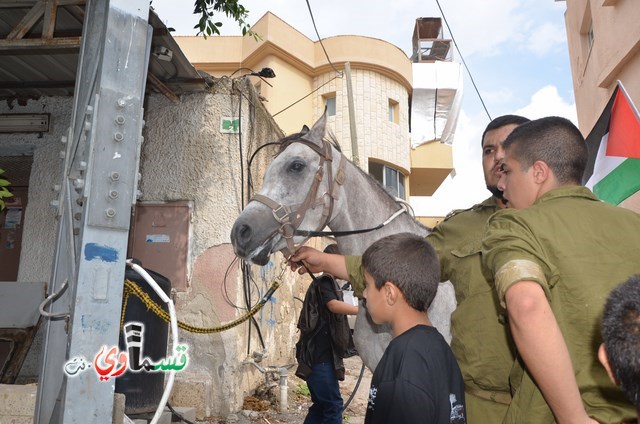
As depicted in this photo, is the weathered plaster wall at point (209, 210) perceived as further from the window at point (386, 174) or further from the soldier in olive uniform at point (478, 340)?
the window at point (386, 174)

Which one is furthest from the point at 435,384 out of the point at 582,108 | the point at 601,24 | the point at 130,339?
the point at 582,108

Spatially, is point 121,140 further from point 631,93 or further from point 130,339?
point 631,93

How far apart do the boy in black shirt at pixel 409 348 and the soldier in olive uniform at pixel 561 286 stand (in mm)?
214

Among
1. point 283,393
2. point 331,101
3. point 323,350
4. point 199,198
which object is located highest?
point 331,101

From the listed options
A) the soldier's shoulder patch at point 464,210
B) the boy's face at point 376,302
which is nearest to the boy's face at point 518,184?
the boy's face at point 376,302

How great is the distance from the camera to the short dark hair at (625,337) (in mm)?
838

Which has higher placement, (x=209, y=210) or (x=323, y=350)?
(x=209, y=210)

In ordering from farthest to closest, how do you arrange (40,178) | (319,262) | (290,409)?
(290,409) < (40,178) < (319,262)

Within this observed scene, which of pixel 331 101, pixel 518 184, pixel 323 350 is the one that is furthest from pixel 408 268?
pixel 331 101

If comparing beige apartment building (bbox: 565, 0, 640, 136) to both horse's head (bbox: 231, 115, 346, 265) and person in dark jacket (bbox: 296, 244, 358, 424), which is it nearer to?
person in dark jacket (bbox: 296, 244, 358, 424)

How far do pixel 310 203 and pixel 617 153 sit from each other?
274cm

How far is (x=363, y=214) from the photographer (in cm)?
313

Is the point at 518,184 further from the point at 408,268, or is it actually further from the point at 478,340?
the point at 478,340

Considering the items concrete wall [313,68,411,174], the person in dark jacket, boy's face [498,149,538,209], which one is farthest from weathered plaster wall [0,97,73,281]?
concrete wall [313,68,411,174]
